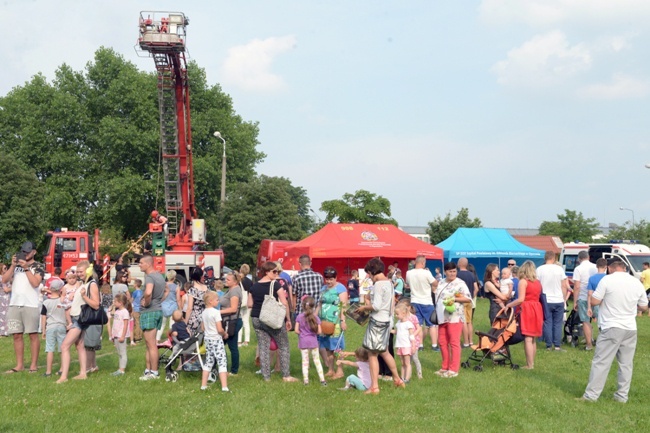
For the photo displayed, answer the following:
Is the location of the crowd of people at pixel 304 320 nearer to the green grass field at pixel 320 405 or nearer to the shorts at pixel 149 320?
the shorts at pixel 149 320

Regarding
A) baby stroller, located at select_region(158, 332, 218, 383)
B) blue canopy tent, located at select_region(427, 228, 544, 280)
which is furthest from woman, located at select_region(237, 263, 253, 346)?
blue canopy tent, located at select_region(427, 228, 544, 280)

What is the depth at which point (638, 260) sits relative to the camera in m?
25.8

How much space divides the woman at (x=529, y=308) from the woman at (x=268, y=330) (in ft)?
11.1

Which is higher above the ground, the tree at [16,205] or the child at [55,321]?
the tree at [16,205]

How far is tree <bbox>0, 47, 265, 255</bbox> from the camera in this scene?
3831 centimetres

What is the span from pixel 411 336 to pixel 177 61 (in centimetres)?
2067

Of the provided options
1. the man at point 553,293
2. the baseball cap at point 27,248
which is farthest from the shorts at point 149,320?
the man at point 553,293

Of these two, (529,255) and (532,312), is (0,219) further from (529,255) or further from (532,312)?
(532,312)

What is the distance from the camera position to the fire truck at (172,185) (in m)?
25.5

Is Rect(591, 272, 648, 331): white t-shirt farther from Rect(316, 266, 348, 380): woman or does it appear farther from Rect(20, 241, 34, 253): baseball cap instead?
Rect(20, 241, 34, 253): baseball cap

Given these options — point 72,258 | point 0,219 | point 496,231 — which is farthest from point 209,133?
point 496,231

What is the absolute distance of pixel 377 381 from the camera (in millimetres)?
8602

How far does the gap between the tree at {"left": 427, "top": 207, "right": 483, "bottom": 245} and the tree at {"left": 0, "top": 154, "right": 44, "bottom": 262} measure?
31.2m

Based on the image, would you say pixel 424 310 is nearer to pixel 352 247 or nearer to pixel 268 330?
pixel 268 330
